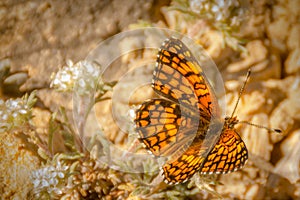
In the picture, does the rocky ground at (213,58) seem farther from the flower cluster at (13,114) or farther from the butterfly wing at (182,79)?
the butterfly wing at (182,79)

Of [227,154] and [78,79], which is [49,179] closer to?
[78,79]

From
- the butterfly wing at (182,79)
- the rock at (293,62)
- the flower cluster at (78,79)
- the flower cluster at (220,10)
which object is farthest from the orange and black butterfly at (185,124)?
the rock at (293,62)

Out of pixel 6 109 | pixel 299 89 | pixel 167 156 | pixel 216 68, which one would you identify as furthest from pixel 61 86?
pixel 299 89

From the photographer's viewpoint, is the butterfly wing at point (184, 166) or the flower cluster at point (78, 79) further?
the flower cluster at point (78, 79)

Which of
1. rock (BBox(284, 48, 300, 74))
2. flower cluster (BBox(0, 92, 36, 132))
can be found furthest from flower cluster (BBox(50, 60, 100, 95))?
rock (BBox(284, 48, 300, 74))

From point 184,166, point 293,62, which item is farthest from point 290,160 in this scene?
point 184,166
